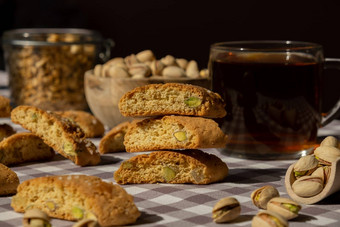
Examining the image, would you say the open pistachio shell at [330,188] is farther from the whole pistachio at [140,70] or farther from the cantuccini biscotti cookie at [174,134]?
the whole pistachio at [140,70]

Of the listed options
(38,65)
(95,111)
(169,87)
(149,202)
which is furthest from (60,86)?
(149,202)

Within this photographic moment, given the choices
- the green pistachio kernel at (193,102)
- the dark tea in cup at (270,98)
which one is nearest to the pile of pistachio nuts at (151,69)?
the dark tea in cup at (270,98)

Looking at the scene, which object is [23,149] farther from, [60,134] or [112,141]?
[112,141]

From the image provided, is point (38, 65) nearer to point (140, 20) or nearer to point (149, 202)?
point (149, 202)

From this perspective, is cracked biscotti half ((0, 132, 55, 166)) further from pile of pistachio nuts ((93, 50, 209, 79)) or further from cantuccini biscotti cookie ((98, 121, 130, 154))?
pile of pistachio nuts ((93, 50, 209, 79))

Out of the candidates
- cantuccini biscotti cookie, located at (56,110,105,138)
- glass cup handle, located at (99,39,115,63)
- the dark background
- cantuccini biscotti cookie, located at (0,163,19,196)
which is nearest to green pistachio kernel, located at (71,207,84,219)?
cantuccini biscotti cookie, located at (0,163,19,196)

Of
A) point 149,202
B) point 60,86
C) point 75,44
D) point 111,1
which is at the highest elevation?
point 111,1
